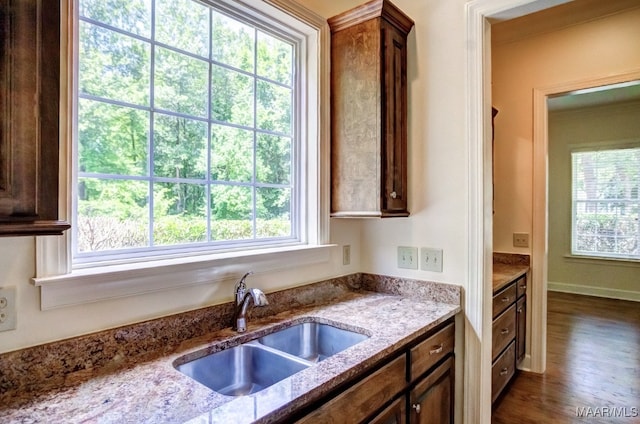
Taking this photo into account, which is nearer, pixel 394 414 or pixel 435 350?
pixel 394 414

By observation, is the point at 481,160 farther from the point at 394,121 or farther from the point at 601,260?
the point at 601,260

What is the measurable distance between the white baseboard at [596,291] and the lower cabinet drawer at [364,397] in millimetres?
5591

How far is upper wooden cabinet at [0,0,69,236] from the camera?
0.72 metres

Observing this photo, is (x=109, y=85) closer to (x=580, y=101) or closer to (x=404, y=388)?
(x=404, y=388)

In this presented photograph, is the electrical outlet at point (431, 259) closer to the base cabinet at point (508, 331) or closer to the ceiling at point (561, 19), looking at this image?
the base cabinet at point (508, 331)

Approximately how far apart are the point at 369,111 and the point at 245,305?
1103 mm

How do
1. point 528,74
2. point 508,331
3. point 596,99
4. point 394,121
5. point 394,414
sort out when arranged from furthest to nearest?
point 596,99 → point 528,74 → point 508,331 → point 394,121 → point 394,414

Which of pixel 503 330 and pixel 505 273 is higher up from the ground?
pixel 505 273

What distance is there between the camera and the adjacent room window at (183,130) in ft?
4.03

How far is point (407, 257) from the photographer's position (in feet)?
6.53

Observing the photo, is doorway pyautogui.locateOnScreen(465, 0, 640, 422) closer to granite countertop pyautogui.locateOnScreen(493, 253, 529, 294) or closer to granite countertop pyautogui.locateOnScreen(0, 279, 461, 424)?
granite countertop pyautogui.locateOnScreen(0, 279, 461, 424)

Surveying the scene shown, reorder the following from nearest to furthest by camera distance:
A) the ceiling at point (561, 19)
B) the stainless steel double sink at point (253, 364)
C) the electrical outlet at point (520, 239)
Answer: the stainless steel double sink at point (253, 364) < the ceiling at point (561, 19) < the electrical outlet at point (520, 239)

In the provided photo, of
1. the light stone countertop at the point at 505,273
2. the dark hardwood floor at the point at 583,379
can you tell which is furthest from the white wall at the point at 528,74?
the dark hardwood floor at the point at 583,379

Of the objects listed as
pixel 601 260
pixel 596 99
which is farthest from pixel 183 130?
pixel 601 260
